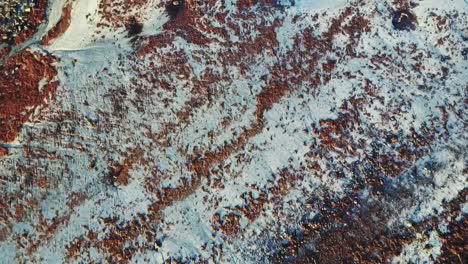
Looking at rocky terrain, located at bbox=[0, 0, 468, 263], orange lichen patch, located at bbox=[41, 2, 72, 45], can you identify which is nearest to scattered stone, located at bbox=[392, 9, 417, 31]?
rocky terrain, located at bbox=[0, 0, 468, 263]

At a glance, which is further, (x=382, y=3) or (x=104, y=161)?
(x=382, y=3)

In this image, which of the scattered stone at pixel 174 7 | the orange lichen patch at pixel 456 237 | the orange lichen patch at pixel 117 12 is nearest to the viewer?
the orange lichen patch at pixel 456 237

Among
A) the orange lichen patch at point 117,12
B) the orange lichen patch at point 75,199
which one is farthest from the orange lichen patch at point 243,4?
the orange lichen patch at point 75,199

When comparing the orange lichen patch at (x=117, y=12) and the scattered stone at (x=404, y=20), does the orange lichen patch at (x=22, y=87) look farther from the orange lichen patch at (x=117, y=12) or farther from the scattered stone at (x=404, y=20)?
the scattered stone at (x=404, y=20)

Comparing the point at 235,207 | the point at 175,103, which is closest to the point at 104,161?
the point at 175,103

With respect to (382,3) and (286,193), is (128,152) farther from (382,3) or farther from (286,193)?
A: (382,3)

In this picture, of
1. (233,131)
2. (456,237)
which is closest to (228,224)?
(233,131)

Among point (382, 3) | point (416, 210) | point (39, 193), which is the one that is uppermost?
point (382, 3)
